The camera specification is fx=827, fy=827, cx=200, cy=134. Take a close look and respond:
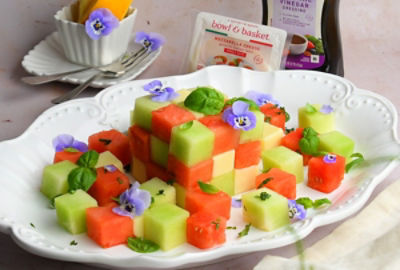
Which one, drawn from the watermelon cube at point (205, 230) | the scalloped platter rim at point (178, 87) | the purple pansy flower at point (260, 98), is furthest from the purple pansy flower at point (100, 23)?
the watermelon cube at point (205, 230)

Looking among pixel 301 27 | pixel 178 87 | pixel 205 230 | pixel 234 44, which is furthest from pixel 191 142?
pixel 301 27

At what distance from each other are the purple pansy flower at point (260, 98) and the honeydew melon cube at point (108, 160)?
1.34 feet

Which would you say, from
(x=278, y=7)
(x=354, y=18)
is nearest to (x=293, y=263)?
(x=278, y=7)

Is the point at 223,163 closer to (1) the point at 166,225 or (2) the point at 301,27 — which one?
(1) the point at 166,225

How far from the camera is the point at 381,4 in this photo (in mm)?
2600

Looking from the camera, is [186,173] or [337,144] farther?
[337,144]

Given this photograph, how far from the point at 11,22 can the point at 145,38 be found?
0.44 m

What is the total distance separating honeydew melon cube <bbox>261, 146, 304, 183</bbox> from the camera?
5.73ft

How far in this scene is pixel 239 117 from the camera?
64.4 inches

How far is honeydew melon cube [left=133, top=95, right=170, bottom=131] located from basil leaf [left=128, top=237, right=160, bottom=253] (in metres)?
0.26

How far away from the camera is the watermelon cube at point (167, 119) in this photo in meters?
1.62

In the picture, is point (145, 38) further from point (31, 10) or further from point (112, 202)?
point (112, 202)

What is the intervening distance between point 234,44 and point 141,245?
2.78 feet

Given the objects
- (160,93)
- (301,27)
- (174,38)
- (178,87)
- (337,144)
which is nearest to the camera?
(160,93)
